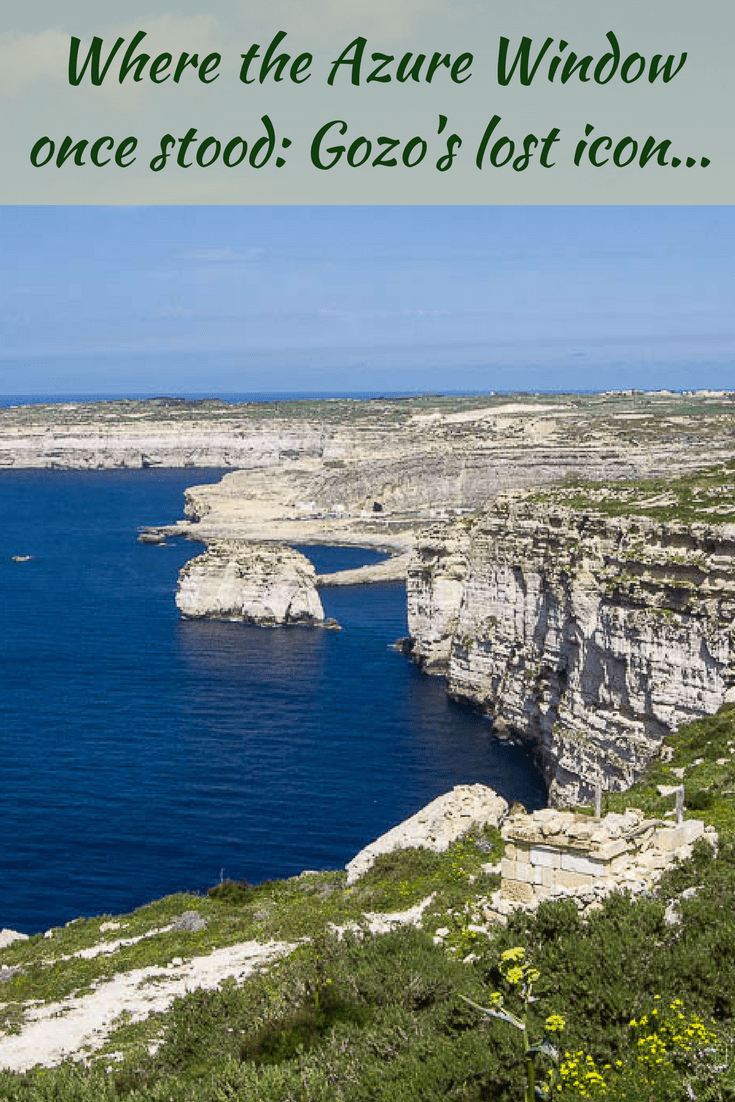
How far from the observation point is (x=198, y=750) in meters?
63.7

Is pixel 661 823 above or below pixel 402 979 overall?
above

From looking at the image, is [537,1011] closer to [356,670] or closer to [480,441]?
[356,670]

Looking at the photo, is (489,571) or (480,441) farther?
(480,441)

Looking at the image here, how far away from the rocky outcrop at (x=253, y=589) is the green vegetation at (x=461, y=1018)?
7784 cm

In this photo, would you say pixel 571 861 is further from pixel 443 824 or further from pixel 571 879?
pixel 443 824

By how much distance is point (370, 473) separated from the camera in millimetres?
180625

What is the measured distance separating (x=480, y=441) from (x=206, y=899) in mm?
165924

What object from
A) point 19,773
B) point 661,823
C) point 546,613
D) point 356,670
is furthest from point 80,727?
point 661,823

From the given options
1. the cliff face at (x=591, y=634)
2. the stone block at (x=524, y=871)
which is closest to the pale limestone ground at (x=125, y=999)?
the stone block at (x=524, y=871)

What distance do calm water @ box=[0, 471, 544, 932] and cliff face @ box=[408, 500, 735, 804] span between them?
3085mm

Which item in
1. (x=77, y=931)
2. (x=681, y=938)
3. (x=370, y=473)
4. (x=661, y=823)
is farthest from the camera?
(x=370, y=473)

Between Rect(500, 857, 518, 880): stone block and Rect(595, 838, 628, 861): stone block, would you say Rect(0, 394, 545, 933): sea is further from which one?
Rect(595, 838, 628, 861): stone block

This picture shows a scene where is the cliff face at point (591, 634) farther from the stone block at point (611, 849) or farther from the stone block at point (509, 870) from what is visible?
the stone block at point (509, 870)

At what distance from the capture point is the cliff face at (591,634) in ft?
151
